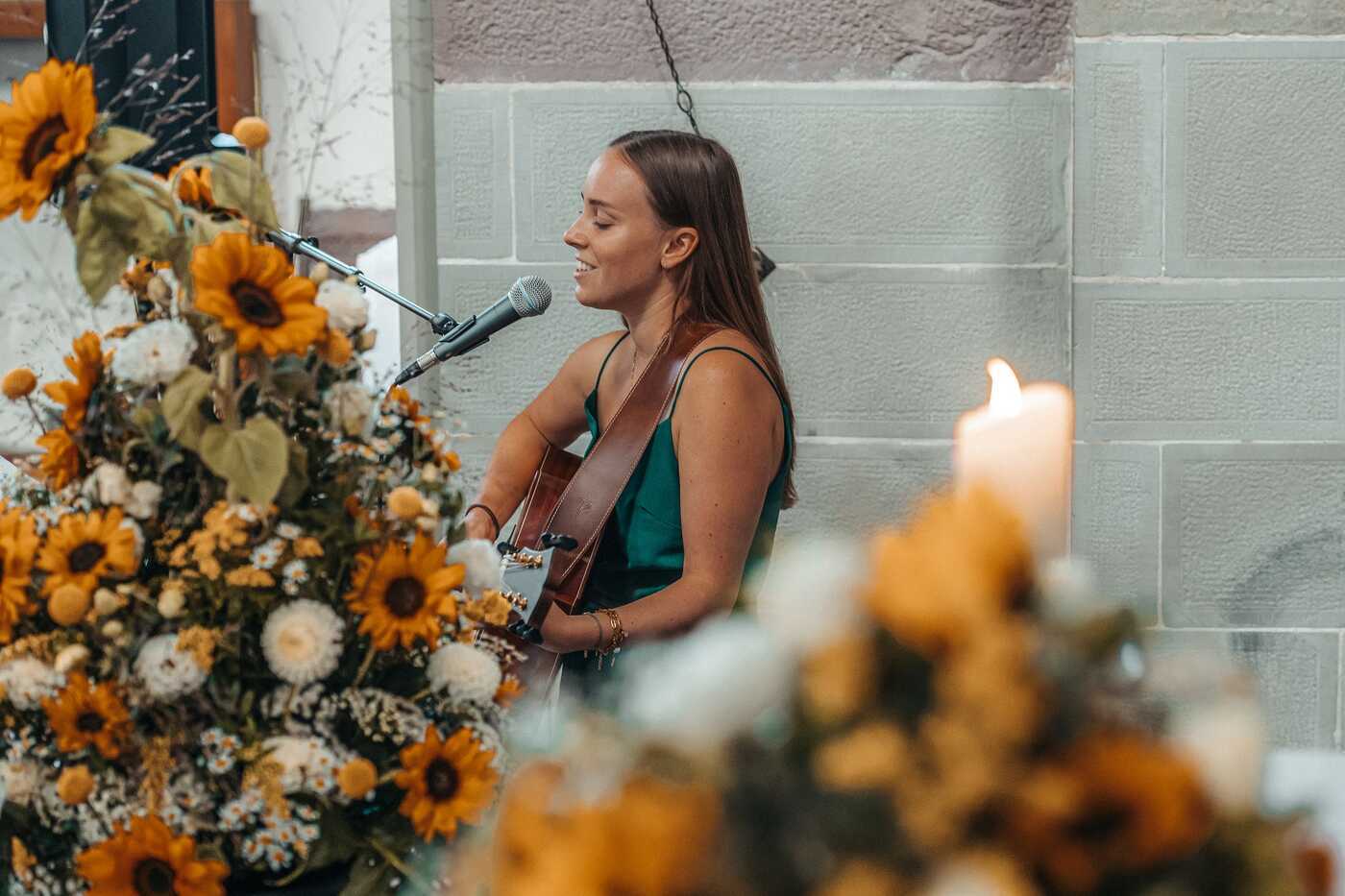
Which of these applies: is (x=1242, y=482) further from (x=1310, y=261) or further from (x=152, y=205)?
(x=152, y=205)

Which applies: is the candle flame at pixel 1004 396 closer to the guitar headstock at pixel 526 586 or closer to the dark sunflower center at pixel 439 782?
the dark sunflower center at pixel 439 782

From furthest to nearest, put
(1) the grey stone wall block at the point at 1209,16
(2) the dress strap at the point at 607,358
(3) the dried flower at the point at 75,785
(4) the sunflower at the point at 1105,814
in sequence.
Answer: (1) the grey stone wall block at the point at 1209,16 → (2) the dress strap at the point at 607,358 → (3) the dried flower at the point at 75,785 → (4) the sunflower at the point at 1105,814

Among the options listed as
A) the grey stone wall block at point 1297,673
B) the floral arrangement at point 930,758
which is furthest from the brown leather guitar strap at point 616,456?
the floral arrangement at point 930,758

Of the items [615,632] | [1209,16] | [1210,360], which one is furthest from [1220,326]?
[615,632]

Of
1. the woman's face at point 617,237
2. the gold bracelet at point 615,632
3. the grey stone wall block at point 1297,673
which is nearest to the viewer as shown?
the gold bracelet at point 615,632

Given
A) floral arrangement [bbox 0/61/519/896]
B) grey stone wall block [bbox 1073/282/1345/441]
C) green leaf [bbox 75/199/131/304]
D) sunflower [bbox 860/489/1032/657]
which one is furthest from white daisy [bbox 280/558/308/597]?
grey stone wall block [bbox 1073/282/1345/441]

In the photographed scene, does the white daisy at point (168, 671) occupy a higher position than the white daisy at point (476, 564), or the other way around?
the white daisy at point (476, 564)

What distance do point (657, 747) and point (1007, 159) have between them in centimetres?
231

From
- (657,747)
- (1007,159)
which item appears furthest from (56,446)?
(1007,159)

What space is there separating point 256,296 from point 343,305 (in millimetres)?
89

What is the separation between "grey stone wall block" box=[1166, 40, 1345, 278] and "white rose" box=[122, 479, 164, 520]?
81.7 inches

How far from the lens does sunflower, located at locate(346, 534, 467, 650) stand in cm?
93

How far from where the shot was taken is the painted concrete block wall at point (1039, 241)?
2.54 m

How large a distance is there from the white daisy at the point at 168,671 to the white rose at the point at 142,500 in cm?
10
